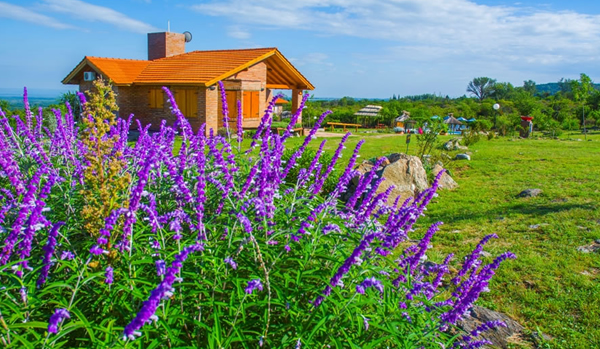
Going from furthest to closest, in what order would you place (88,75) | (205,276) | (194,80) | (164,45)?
(164,45) < (88,75) < (194,80) < (205,276)

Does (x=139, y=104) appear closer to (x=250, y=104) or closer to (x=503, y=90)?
(x=250, y=104)

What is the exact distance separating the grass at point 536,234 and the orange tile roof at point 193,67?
1247 cm

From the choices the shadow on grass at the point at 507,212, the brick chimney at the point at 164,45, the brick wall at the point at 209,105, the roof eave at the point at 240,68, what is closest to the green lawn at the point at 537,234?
the shadow on grass at the point at 507,212

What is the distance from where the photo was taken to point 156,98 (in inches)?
939

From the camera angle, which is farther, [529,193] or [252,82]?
[252,82]

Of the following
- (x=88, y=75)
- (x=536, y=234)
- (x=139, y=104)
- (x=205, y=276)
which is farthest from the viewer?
(x=139, y=104)

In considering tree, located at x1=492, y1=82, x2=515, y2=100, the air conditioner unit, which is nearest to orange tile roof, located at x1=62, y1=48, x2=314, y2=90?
the air conditioner unit

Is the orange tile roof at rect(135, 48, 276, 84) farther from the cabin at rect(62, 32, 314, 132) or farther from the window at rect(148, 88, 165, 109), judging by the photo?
the window at rect(148, 88, 165, 109)

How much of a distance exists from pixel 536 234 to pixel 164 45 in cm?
2423

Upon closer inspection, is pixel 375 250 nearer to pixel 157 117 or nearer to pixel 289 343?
pixel 289 343

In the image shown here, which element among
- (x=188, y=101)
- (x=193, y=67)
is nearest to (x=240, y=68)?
(x=193, y=67)

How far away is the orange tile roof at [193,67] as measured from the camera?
22.3m

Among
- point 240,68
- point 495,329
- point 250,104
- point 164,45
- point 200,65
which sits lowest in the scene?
point 495,329

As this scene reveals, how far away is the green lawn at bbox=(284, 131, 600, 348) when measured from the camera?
495 cm
